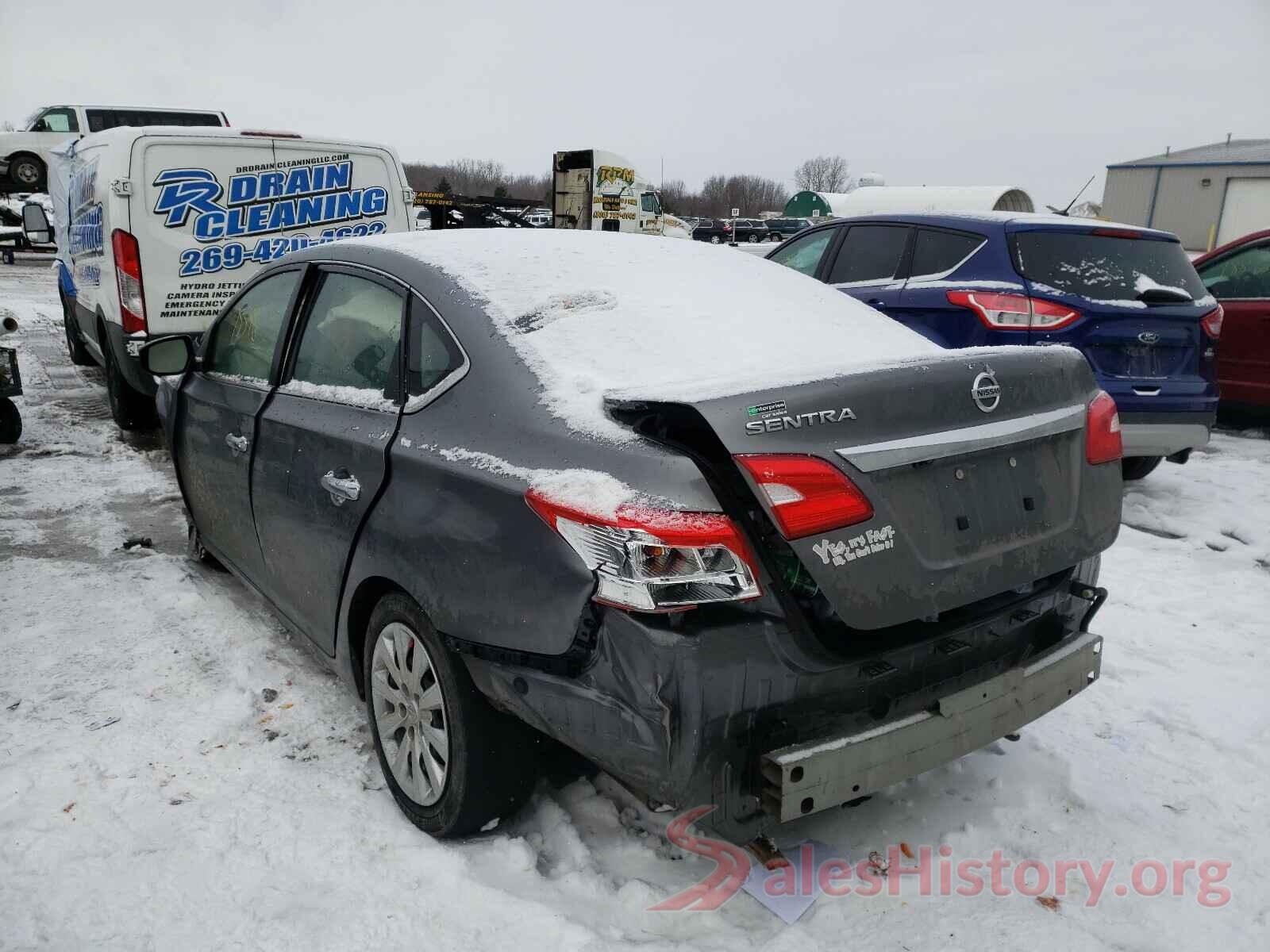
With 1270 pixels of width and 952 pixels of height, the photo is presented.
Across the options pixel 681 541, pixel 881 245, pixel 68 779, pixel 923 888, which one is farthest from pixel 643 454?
pixel 881 245

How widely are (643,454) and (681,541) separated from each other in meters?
0.22

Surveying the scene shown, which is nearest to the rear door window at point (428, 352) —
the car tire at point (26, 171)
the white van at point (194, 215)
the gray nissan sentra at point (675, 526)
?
the gray nissan sentra at point (675, 526)

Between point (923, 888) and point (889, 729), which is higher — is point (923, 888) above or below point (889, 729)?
below

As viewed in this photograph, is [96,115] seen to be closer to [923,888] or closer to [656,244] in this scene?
[656,244]

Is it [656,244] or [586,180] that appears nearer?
[656,244]

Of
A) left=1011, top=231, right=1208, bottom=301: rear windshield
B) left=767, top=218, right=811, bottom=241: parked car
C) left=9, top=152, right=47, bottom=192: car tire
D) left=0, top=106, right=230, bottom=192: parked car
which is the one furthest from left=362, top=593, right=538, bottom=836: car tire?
left=767, top=218, right=811, bottom=241: parked car

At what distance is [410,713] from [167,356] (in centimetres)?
215

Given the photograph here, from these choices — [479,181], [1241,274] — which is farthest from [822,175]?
[1241,274]

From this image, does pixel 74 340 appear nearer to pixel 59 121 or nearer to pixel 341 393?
pixel 341 393

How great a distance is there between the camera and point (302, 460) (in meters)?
2.88

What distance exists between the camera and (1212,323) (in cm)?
541

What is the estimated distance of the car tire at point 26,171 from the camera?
20000 millimetres

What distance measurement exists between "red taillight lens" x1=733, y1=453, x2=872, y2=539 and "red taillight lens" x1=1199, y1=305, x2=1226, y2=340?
457 centimetres

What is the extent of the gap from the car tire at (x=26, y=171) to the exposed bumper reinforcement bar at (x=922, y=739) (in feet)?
77.9
